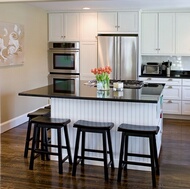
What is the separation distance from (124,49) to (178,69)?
1452 millimetres

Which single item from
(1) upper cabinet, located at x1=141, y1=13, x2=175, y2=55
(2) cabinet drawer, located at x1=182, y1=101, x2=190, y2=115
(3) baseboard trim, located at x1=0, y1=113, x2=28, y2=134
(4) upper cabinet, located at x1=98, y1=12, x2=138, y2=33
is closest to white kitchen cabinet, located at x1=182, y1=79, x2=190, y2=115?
(2) cabinet drawer, located at x1=182, y1=101, x2=190, y2=115

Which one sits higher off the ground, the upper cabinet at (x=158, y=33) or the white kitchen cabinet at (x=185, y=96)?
the upper cabinet at (x=158, y=33)

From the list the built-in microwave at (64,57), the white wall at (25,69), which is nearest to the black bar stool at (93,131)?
the white wall at (25,69)

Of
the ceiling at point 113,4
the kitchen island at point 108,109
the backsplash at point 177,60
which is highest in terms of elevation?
the ceiling at point 113,4

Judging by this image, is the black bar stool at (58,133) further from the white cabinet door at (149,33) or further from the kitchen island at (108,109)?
the white cabinet door at (149,33)

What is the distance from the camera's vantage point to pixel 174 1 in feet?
19.0

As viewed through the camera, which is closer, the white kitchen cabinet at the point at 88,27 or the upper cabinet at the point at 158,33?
the upper cabinet at the point at 158,33

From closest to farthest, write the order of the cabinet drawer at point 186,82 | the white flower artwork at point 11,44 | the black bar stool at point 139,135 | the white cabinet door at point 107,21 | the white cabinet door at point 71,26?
the black bar stool at point 139,135 < the white flower artwork at point 11,44 < the cabinet drawer at point 186,82 < the white cabinet door at point 107,21 < the white cabinet door at point 71,26

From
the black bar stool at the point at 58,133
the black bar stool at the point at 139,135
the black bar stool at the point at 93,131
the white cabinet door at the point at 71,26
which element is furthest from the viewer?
the white cabinet door at the point at 71,26

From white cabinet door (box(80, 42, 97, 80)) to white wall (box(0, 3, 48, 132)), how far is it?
0.87m

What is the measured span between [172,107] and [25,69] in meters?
3.21

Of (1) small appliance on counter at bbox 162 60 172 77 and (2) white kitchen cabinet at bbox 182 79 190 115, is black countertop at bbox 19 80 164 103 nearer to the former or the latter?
(2) white kitchen cabinet at bbox 182 79 190 115

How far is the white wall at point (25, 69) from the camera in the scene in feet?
18.7

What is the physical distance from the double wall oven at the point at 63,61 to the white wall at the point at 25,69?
0.52ft
